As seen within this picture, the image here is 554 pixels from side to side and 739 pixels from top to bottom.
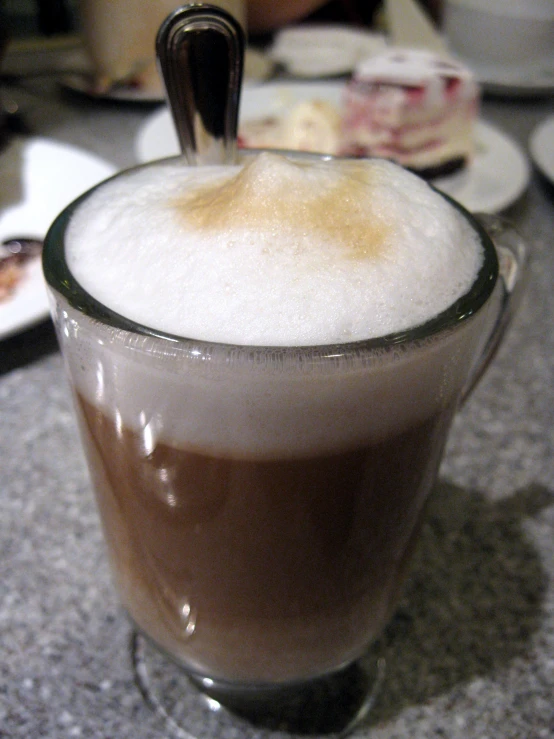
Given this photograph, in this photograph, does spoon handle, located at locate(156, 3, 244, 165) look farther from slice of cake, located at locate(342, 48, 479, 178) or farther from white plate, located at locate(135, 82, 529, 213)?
slice of cake, located at locate(342, 48, 479, 178)

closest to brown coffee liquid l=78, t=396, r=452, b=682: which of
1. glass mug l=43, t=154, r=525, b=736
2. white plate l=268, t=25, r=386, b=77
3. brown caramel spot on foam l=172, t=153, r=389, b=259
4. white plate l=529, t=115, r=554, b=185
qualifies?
glass mug l=43, t=154, r=525, b=736

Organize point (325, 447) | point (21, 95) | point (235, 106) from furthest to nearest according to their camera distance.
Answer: point (21, 95), point (235, 106), point (325, 447)

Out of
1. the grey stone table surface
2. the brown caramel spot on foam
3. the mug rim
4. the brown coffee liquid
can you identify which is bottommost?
the grey stone table surface

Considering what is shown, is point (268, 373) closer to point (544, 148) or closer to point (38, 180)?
point (38, 180)

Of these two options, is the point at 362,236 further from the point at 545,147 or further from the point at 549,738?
the point at 545,147

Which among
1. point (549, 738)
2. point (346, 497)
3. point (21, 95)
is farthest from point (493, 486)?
point (21, 95)

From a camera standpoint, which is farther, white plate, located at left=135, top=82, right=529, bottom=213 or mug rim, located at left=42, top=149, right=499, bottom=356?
white plate, located at left=135, top=82, right=529, bottom=213

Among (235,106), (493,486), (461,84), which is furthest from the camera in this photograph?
(461,84)
